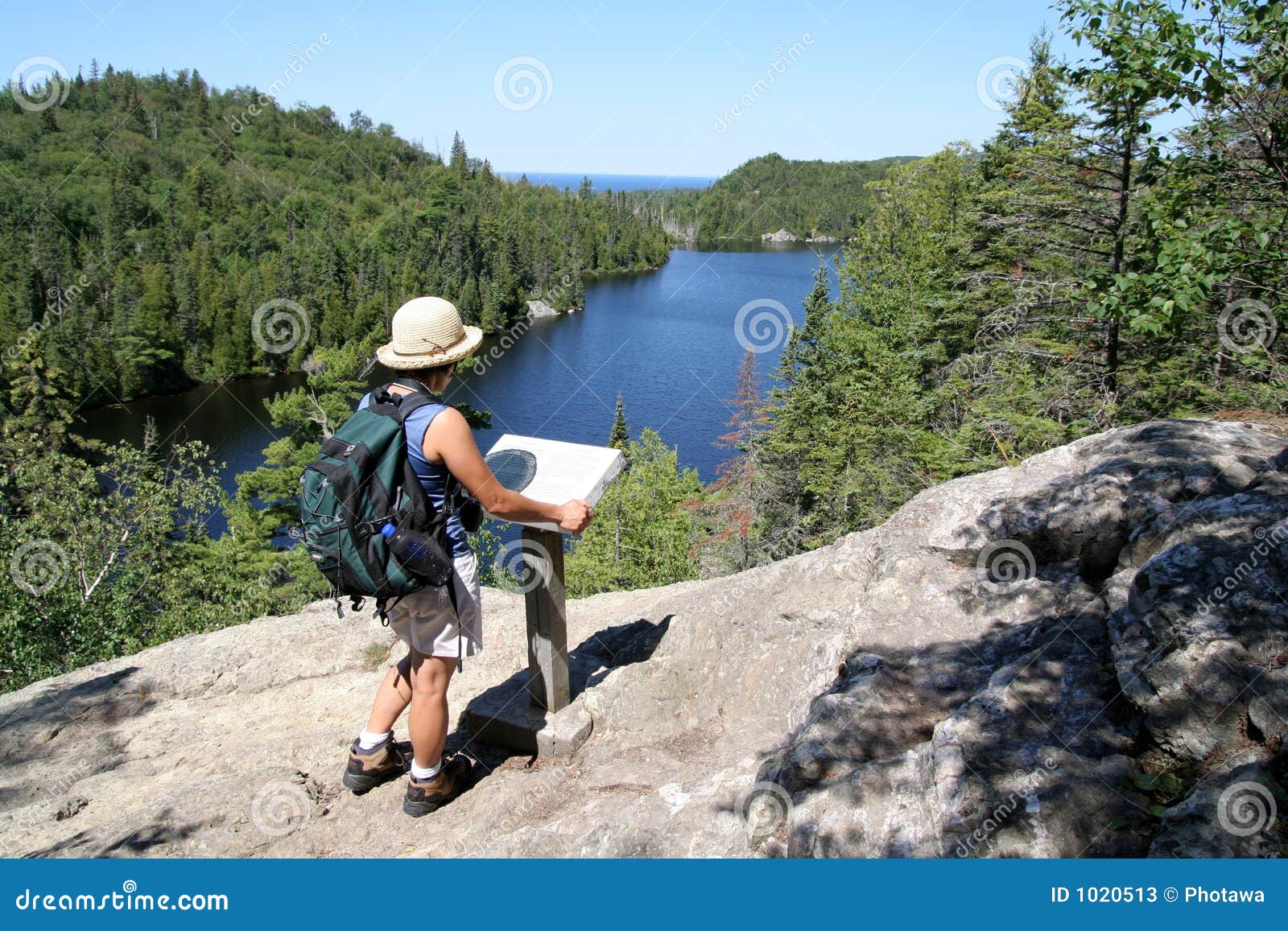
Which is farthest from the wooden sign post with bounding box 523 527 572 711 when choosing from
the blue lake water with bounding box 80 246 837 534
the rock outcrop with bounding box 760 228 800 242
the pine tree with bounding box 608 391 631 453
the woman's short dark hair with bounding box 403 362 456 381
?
the rock outcrop with bounding box 760 228 800 242

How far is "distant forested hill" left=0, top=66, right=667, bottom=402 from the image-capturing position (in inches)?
2643

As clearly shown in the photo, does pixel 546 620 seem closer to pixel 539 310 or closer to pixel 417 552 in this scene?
pixel 417 552

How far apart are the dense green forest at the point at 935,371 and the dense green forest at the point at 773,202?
3305 inches

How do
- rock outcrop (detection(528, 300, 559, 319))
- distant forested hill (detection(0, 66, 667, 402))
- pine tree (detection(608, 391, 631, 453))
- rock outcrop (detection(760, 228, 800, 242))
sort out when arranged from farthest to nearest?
1. rock outcrop (detection(760, 228, 800, 242))
2. rock outcrop (detection(528, 300, 559, 319))
3. distant forested hill (detection(0, 66, 667, 402))
4. pine tree (detection(608, 391, 631, 453))

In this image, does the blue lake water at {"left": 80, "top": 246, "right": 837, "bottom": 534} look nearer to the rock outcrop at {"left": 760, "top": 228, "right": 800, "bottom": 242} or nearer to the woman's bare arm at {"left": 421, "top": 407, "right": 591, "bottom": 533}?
the woman's bare arm at {"left": 421, "top": 407, "right": 591, "bottom": 533}

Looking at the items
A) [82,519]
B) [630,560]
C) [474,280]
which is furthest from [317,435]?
[474,280]

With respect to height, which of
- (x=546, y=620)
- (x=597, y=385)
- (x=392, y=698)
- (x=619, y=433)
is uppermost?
(x=546, y=620)

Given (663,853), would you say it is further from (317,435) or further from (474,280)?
(474,280)

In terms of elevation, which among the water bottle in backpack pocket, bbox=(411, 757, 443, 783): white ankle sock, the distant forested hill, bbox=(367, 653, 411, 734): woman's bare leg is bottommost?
bbox=(411, 757, 443, 783): white ankle sock

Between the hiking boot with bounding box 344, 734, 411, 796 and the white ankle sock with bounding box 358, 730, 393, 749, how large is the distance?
1 centimetres

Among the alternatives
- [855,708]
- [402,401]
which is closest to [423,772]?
[402,401]

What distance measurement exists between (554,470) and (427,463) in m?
0.86

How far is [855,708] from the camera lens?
3939 mm

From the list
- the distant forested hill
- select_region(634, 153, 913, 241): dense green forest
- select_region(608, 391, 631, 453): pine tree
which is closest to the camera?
select_region(608, 391, 631, 453): pine tree
